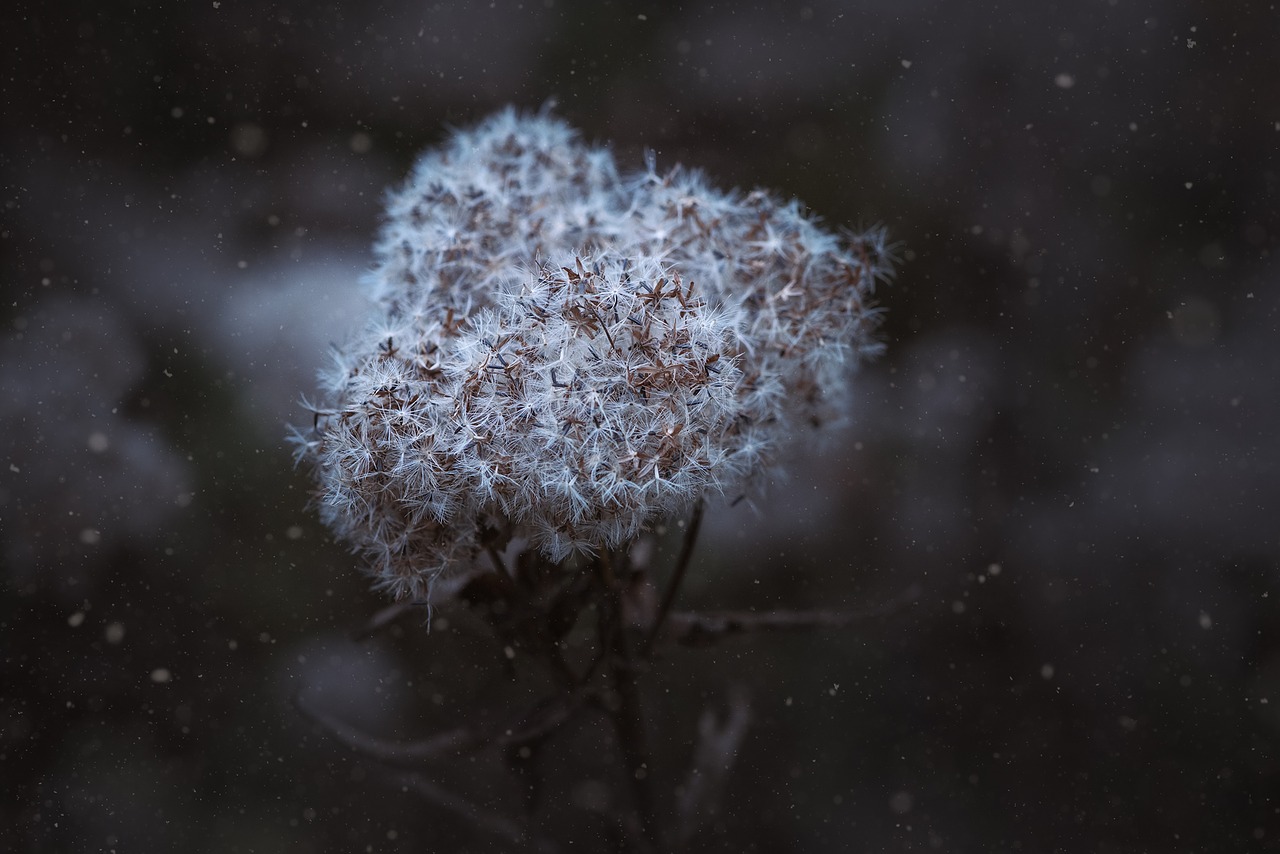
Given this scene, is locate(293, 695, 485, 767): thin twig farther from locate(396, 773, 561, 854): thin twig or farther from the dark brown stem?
the dark brown stem

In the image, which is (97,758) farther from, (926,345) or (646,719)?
(926,345)

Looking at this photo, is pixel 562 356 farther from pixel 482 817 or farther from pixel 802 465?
pixel 482 817

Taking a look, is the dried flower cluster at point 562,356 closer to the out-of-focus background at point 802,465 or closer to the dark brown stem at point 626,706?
the dark brown stem at point 626,706

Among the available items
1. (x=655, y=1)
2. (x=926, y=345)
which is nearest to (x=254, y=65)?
(x=655, y=1)

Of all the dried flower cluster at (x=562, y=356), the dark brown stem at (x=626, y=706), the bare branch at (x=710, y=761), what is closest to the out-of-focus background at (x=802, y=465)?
the bare branch at (x=710, y=761)

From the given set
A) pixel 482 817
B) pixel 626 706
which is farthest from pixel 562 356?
pixel 482 817

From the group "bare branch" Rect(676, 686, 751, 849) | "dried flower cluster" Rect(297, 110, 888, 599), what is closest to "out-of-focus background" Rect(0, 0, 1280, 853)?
"bare branch" Rect(676, 686, 751, 849)
